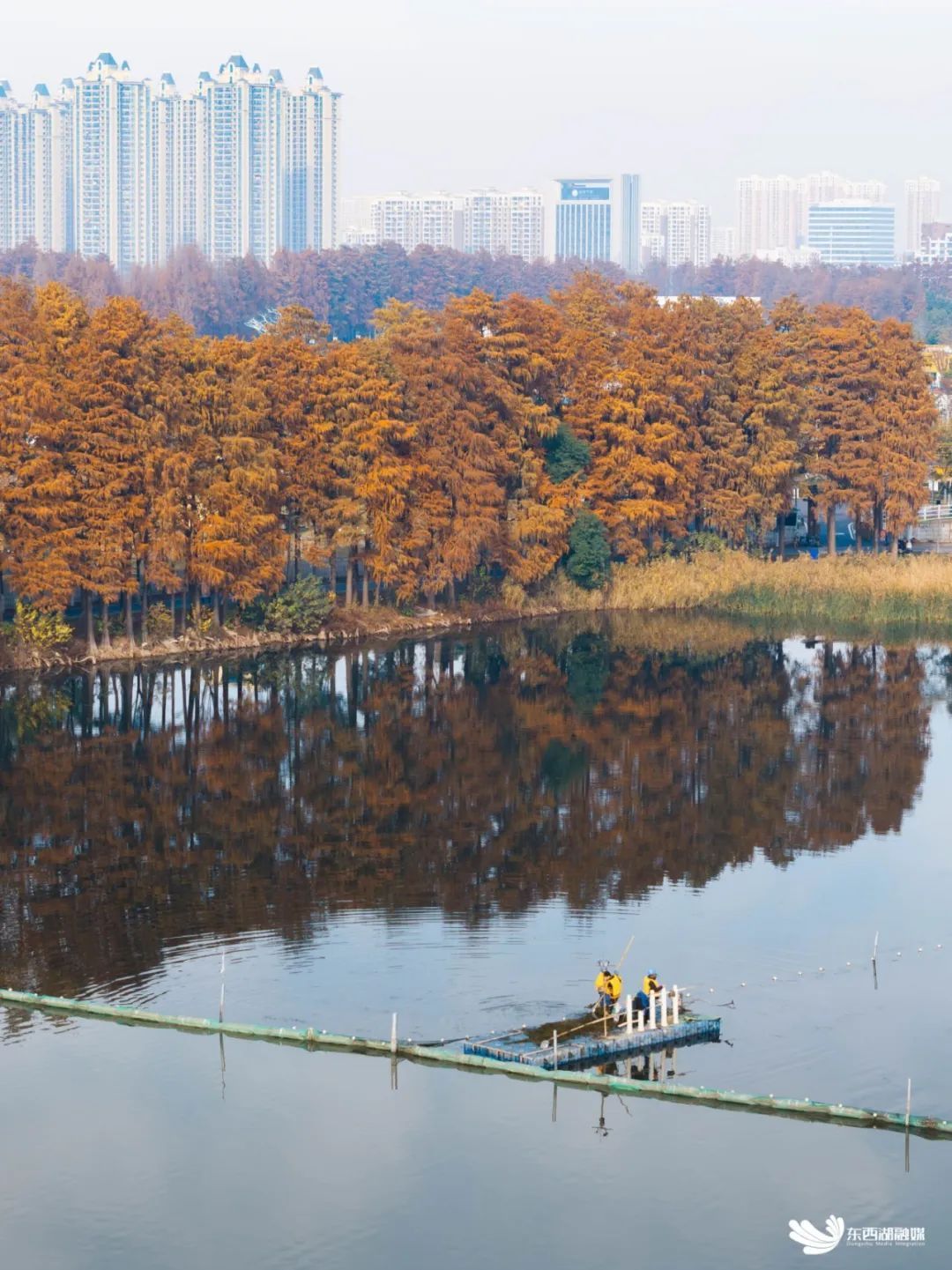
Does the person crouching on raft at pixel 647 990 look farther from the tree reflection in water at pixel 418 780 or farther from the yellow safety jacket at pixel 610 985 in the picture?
the tree reflection in water at pixel 418 780

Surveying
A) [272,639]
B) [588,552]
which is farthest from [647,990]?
[588,552]

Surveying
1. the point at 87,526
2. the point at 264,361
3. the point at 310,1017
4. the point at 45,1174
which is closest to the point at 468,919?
the point at 310,1017

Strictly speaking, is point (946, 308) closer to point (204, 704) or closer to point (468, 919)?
point (204, 704)

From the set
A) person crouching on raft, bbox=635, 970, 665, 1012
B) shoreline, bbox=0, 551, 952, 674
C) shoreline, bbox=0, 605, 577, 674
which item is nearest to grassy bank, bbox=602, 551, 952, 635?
shoreline, bbox=0, 551, 952, 674

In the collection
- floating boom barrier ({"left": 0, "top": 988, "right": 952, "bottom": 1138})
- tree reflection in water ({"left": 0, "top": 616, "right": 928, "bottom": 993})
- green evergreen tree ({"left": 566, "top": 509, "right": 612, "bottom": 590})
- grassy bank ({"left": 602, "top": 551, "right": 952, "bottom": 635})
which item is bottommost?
floating boom barrier ({"left": 0, "top": 988, "right": 952, "bottom": 1138})

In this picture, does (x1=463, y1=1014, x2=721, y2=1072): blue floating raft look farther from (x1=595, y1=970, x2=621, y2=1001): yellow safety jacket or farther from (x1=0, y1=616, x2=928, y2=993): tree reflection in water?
(x1=0, y1=616, x2=928, y2=993): tree reflection in water

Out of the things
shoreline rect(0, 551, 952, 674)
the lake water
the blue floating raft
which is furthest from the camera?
shoreline rect(0, 551, 952, 674)
